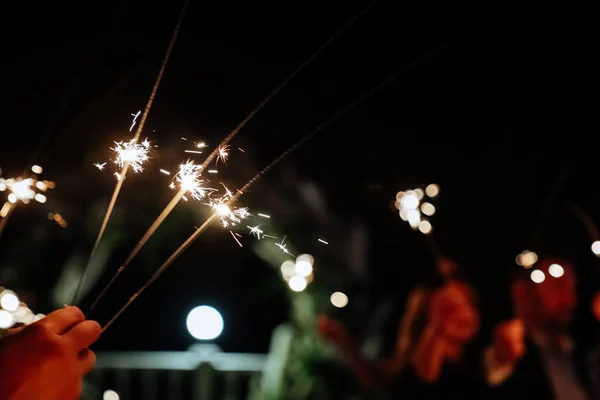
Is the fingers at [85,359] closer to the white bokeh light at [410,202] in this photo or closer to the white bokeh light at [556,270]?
the white bokeh light at [556,270]

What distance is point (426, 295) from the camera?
5816 millimetres

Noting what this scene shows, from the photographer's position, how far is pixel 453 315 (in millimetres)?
5203

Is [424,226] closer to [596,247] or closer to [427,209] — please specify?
[427,209]

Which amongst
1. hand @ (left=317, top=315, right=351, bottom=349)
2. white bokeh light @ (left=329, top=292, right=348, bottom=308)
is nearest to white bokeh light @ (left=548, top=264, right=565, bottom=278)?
hand @ (left=317, top=315, right=351, bottom=349)

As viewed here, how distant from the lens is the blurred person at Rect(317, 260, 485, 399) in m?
5.26

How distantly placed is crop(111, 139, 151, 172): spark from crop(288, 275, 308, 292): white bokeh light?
13.0 feet

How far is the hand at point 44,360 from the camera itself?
6.66ft

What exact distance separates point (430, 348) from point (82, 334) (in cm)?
377

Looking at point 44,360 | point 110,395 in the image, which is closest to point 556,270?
point 110,395

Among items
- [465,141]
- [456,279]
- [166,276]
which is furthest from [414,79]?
[166,276]

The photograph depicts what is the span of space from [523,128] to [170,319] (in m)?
5.11

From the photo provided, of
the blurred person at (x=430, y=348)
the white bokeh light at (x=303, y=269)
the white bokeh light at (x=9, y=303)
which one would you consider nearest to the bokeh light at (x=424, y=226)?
the blurred person at (x=430, y=348)

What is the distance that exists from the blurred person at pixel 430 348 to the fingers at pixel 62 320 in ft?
12.0

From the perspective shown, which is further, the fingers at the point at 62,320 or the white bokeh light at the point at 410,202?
the white bokeh light at the point at 410,202
